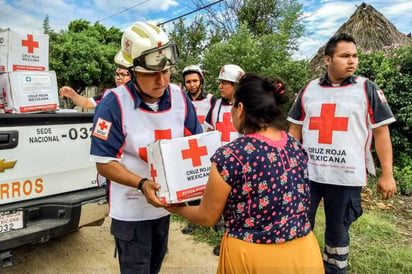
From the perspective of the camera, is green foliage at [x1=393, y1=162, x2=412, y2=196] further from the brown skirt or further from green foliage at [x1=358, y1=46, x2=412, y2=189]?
the brown skirt

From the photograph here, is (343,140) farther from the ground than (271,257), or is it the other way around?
(343,140)

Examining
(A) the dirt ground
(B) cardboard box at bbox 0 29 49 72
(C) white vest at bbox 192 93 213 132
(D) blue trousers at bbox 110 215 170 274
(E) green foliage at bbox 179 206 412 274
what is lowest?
(A) the dirt ground

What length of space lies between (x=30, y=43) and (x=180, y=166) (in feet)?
7.48

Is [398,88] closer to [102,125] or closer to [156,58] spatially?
[156,58]

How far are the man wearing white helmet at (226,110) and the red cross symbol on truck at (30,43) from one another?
1.97 metres

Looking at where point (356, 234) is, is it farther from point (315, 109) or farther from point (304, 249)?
point (304, 249)

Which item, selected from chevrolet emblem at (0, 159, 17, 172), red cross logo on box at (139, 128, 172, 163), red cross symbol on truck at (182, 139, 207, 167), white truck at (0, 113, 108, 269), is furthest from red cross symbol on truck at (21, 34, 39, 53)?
red cross symbol on truck at (182, 139, 207, 167)

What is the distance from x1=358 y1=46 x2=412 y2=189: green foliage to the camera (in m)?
5.68

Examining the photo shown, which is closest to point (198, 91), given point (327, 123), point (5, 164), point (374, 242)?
point (327, 123)

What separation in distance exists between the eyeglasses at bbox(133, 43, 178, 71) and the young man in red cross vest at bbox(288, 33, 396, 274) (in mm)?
1419

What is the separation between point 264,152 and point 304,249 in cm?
49

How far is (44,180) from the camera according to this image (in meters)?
2.75

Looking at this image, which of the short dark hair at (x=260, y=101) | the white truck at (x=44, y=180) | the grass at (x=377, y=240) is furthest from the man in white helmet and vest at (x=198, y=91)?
the short dark hair at (x=260, y=101)

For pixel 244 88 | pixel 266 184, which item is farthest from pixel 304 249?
pixel 244 88
